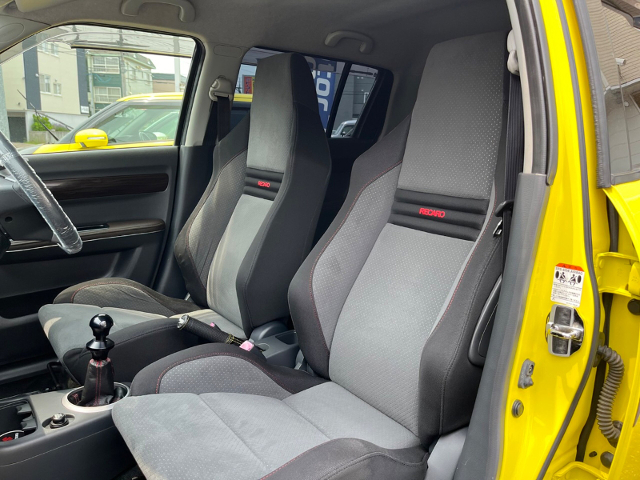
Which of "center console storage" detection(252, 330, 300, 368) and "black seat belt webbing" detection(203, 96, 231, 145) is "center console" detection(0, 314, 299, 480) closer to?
"center console storage" detection(252, 330, 300, 368)

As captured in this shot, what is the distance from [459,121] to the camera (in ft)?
5.11

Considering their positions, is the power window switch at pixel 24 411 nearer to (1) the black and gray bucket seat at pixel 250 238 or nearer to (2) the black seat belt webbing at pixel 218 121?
(1) the black and gray bucket seat at pixel 250 238

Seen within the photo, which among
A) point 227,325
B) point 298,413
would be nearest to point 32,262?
point 227,325

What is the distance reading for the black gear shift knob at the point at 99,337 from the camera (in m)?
1.51

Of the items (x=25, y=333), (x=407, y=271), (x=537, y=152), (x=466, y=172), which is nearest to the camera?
(x=537, y=152)

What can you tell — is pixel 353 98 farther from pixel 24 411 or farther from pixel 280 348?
pixel 24 411

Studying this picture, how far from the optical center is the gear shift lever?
4.99 feet

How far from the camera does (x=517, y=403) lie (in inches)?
45.5

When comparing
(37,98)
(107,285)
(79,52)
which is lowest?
(107,285)

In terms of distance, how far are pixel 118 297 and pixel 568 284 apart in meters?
1.76

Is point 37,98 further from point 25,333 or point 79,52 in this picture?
Answer: point 25,333

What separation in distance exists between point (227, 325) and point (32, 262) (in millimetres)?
848

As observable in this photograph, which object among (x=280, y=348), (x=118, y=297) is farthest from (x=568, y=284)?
(x=118, y=297)

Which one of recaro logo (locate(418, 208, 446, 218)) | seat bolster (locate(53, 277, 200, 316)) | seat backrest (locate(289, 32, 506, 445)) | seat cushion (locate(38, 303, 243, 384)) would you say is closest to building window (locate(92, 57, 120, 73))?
seat bolster (locate(53, 277, 200, 316))
